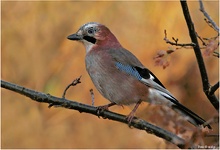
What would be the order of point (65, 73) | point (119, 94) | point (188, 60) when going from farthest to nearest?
1. point (188, 60)
2. point (65, 73)
3. point (119, 94)

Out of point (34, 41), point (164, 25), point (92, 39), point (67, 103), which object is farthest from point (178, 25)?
point (67, 103)

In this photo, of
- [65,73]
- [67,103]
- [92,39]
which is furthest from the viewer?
[65,73]

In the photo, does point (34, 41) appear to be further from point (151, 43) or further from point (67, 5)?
point (151, 43)

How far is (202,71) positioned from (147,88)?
1.19 metres

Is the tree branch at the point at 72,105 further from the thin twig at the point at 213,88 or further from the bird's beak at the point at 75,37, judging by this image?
the bird's beak at the point at 75,37

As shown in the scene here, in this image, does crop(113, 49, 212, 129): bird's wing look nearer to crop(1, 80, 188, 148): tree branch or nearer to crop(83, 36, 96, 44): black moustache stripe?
crop(83, 36, 96, 44): black moustache stripe

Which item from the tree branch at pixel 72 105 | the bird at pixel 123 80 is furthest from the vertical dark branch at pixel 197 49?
the bird at pixel 123 80

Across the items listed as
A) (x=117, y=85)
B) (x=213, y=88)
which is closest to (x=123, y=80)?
(x=117, y=85)

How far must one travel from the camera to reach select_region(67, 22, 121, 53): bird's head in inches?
180

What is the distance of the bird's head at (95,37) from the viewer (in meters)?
4.58

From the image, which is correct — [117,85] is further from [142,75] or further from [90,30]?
[90,30]

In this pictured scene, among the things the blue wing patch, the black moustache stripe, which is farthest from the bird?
the black moustache stripe

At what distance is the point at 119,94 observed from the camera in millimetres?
4277

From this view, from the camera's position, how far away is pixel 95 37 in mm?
4660
